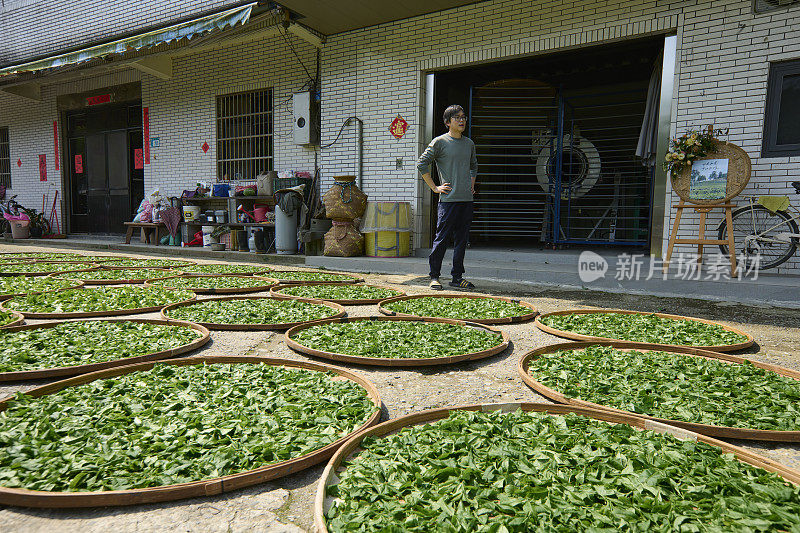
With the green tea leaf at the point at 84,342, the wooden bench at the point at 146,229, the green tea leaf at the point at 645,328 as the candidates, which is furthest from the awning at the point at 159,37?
the green tea leaf at the point at 645,328

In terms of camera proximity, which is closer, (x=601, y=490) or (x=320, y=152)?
(x=601, y=490)

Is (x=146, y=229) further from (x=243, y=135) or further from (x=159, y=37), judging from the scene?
(x=159, y=37)

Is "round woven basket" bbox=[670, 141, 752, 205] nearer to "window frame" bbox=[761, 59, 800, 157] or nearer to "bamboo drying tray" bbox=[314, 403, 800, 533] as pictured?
"window frame" bbox=[761, 59, 800, 157]

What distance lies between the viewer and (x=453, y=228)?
5203mm

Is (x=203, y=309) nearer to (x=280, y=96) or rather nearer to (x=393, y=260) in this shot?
(x=393, y=260)

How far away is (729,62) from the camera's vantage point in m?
5.25

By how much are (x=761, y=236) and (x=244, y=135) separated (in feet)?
28.6

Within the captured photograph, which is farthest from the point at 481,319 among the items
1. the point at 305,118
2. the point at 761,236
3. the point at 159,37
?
the point at 159,37

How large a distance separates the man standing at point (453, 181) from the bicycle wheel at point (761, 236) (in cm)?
279

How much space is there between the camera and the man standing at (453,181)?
4961 mm

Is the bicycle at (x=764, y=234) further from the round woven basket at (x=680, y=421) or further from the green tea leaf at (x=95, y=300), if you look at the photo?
the green tea leaf at (x=95, y=300)

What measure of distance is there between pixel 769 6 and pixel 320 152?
6.39 m

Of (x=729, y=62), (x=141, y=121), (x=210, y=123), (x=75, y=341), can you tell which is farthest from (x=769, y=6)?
(x=141, y=121)

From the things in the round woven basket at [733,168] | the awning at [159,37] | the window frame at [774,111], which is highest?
the awning at [159,37]
